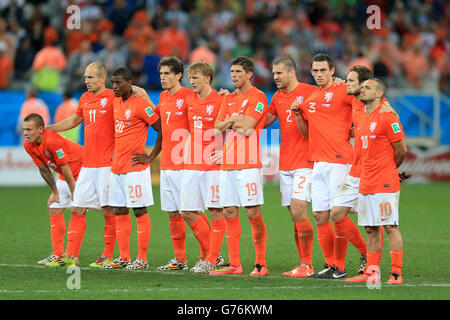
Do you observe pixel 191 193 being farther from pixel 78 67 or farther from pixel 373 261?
pixel 78 67

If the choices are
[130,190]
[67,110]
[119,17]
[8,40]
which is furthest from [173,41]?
[130,190]

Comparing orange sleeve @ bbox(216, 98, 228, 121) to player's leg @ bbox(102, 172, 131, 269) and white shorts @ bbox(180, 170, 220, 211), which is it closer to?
white shorts @ bbox(180, 170, 220, 211)

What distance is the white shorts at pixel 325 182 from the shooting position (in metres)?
9.55

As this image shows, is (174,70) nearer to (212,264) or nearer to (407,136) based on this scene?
(212,264)

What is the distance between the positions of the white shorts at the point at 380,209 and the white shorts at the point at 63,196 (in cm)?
410

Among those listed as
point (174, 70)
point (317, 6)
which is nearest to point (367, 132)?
point (174, 70)

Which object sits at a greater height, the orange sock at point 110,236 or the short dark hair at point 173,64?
the short dark hair at point 173,64

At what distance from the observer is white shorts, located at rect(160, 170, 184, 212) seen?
34.2ft

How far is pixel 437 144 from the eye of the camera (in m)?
23.1

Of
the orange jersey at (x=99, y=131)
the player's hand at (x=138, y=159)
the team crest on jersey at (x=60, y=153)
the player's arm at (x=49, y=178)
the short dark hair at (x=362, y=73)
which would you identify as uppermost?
the short dark hair at (x=362, y=73)

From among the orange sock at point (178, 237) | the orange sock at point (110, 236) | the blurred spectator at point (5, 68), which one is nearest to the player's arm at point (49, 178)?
the orange sock at point (110, 236)

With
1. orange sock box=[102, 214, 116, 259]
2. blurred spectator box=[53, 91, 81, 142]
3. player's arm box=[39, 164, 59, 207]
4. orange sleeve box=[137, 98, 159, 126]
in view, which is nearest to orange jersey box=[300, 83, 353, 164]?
orange sleeve box=[137, 98, 159, 126]

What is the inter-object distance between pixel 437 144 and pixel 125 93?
47.6ft

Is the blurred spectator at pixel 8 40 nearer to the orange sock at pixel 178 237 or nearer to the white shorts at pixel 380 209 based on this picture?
the orange sock at pixel 178 237
